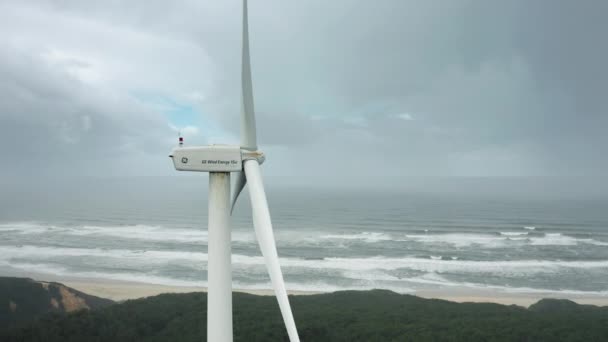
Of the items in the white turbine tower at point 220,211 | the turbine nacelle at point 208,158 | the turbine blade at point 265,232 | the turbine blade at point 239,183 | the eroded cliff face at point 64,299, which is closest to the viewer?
the turbine blade at point 265,232

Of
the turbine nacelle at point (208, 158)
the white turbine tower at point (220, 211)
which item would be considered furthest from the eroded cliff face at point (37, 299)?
the turbine nacelle at point (208, 158)

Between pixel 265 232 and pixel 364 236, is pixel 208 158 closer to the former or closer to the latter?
pixel 265 232

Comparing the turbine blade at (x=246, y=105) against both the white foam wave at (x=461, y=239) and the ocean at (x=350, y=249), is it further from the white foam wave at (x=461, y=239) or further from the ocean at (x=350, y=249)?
the white foam wave at (x=461, y=239)

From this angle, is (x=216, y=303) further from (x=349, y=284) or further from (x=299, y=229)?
(x=299, y=229)

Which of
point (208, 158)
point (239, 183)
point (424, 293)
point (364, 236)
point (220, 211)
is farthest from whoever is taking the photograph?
point (364, 236)

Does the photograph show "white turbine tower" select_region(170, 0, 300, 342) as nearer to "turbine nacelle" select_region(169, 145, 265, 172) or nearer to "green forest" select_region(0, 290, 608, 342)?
"turbine nacelle" select_region(169, 145, 265, 172)

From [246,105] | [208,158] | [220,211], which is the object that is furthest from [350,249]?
[208,158]

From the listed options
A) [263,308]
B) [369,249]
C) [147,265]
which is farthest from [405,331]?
[147,265]
